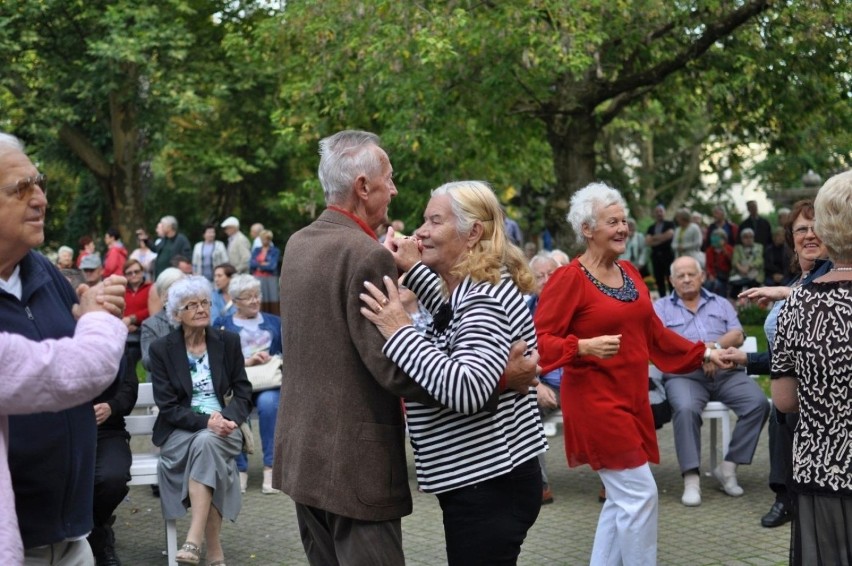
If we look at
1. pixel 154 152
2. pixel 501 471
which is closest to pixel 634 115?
pixel 154 152

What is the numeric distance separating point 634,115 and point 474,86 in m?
13.7

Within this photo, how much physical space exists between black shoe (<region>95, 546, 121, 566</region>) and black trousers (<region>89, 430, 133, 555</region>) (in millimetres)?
25

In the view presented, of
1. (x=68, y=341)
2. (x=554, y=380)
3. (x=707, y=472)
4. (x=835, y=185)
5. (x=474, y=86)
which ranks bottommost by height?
(x=707, y=472)

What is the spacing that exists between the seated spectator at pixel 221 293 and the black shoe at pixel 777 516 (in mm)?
5541

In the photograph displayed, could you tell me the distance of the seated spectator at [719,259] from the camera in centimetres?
2300

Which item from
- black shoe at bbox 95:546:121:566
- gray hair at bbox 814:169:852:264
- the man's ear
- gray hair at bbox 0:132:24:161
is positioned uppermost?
gray hair at bbox 0:132:24:161

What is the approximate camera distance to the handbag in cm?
898

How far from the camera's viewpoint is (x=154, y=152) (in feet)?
94.4

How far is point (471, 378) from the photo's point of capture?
371 centimetres

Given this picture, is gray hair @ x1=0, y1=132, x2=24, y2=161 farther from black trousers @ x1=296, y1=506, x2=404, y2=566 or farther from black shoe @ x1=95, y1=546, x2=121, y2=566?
black shoe @ x1=95, y1=546, x2=121, y2=566

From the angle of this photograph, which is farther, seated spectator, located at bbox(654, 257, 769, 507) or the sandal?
seated spectator, located at bbox(654, 257, 769, 507)

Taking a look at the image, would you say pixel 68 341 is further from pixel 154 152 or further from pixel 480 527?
pixel 154 152

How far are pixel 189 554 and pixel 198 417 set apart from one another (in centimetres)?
89

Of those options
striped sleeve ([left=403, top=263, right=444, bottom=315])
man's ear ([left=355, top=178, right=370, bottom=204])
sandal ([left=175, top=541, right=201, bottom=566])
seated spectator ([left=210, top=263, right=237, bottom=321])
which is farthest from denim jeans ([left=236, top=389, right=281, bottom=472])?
man's ear ([left=355, top=178, right=370, bottom=204])
